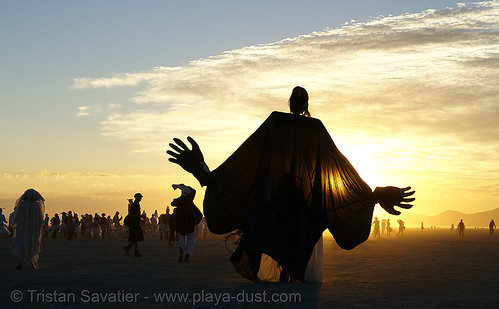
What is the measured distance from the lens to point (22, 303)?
28.4 feet

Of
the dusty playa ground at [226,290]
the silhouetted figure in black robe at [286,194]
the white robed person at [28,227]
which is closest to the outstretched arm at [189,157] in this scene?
the silhouetted figure in black robe at [286,194]

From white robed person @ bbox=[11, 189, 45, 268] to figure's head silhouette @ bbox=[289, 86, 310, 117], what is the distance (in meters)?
7.70

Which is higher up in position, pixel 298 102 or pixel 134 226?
pixel 298 102

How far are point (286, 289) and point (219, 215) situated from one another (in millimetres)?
1485

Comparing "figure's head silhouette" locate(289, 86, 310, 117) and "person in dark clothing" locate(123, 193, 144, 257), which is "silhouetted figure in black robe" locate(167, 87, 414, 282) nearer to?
"figure's head silhouette" locate(289, 86, 310, 117)

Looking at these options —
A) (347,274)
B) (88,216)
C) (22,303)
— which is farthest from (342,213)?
(88,216)

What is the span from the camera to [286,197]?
1041 cm

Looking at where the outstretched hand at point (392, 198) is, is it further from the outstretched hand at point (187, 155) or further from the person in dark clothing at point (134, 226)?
the person in dark clothing at point (134, 226)

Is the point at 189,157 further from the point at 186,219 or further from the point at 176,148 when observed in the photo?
the point at 186,219

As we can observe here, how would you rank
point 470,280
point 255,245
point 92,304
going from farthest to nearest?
point 470,280, point 255,245, point 92,304

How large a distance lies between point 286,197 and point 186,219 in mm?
8974

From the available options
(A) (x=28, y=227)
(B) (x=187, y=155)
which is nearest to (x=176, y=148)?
(B) (x=187, y=155)

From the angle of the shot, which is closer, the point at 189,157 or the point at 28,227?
the point at 189,157

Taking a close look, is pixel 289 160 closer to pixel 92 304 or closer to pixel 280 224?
pixel 280 224
